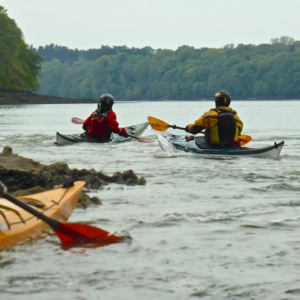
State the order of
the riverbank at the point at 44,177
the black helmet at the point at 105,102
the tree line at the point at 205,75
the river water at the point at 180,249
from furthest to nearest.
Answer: the tree line at the point at 205,75, the black helmet at the point at 105,102, the riverbank at the point at 44,177, the river water at the point at 180,249

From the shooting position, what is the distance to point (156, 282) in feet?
24.2

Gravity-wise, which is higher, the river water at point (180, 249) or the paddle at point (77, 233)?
the paddle at point (77, 233)

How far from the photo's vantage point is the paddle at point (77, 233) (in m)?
8.59

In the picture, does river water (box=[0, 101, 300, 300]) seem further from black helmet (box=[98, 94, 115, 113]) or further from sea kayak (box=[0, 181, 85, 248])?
black helmet (box=[98, 94, 115, 113])

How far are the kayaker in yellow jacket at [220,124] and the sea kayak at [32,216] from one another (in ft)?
27.4

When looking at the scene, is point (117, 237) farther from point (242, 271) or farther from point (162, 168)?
point (162, 168)

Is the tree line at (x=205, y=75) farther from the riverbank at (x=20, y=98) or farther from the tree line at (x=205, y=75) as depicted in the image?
the riverbank at (x=20, y=98)

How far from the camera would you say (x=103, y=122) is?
72.1 feet

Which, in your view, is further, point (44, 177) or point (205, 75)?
point (205, 75)

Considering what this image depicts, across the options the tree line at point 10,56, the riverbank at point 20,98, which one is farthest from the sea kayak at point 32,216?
the tree line at point 10,56

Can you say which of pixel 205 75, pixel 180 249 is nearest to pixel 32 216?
pixel 180 249

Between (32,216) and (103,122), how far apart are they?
43.2ft

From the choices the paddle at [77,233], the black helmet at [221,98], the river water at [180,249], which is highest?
the black helmet at [221,98]

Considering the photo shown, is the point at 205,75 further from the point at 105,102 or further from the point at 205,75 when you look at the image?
the point at 105,102
